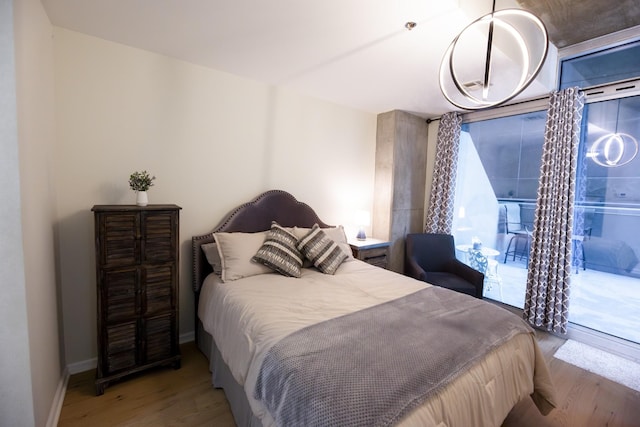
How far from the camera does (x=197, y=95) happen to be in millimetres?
2559

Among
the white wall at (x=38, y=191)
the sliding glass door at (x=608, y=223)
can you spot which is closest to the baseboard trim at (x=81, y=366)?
the white wall at (x=38, y=191)

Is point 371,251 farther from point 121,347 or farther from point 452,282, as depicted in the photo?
point 121,347

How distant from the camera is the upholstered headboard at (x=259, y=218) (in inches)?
99.7

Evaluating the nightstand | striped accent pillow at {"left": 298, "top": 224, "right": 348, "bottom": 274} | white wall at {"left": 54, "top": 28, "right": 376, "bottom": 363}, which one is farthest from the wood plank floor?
the nightstand

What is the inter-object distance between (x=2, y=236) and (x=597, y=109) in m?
4.53

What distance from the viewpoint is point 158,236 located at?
2.07 m

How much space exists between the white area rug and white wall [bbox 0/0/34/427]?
3.79 meters

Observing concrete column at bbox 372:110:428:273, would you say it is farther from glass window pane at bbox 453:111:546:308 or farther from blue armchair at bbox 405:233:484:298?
glass window pane at bbox 453:111:546:308

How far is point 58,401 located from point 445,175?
430 cm

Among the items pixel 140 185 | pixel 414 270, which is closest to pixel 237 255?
pixel 140 185

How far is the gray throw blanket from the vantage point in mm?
1052

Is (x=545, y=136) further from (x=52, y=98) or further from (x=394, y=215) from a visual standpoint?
(x=52, y=98)

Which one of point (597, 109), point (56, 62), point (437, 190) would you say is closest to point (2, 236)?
point (56, 62)

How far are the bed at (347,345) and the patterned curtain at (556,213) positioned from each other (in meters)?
1.53
